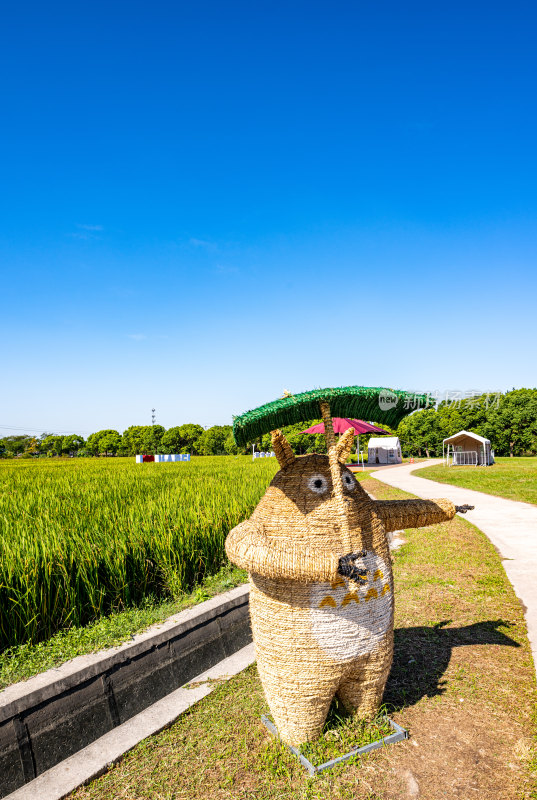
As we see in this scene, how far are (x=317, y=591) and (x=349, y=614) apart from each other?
0.72ft

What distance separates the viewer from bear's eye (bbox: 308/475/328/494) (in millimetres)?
2477

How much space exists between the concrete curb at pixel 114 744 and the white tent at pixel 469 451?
918 inches

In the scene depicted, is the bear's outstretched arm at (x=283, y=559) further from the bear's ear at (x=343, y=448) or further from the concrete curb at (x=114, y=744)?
the concrete curb at (x=114, y=744)

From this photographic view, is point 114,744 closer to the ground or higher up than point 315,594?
closer to the ground

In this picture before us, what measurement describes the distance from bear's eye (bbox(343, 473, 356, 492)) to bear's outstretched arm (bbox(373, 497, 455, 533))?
23 cm

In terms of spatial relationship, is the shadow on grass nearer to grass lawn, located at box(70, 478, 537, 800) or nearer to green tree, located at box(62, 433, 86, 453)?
grass lawn, located at box(70, 478, 537, 800)

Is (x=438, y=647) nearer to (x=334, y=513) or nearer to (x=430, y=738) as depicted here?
(x=430, y=738)

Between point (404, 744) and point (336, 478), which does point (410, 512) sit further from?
point (404, 744)

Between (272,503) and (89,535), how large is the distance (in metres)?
2.46

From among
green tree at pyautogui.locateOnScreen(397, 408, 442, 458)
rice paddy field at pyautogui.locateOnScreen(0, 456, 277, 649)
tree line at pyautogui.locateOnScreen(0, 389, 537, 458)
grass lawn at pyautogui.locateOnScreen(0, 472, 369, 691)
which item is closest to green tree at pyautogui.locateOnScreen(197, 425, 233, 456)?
tree line at pyautogui.locateOnScreen(0, 389, 537, 458)

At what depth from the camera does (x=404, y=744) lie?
8.25 ft

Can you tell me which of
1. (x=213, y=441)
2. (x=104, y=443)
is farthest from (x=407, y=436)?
(x=104, y=443)

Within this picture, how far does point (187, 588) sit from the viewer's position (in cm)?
432

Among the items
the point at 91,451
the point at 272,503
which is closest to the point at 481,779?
the point at 272,503
